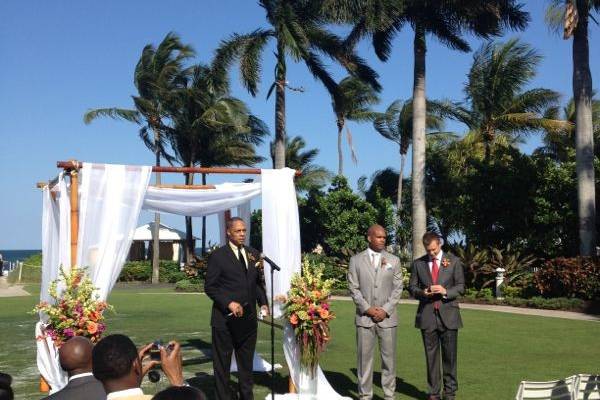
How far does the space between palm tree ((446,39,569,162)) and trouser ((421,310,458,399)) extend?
24428 millimetres

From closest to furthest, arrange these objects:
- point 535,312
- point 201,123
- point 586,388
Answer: point 586,388, point 535,312, point 201,123

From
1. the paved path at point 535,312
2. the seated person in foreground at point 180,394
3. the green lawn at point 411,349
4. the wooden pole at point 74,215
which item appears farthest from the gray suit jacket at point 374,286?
the paved path at point 535,312

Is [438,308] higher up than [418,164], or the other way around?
[418,164]

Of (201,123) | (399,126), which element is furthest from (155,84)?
(399,126)

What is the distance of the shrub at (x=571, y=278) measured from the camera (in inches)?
779

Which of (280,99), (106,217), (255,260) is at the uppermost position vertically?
(280,99)

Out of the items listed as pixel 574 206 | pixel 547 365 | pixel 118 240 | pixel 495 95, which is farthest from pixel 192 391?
pixel 495 95

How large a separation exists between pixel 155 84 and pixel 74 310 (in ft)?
112

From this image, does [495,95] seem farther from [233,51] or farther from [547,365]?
[547,365]

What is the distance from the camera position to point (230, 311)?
8.21 meters

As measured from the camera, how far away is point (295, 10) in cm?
2839

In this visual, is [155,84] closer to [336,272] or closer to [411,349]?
[336,272]

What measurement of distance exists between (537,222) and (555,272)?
230 inches

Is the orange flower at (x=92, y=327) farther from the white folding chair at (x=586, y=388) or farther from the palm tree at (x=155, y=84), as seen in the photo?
the palm tree at (x=155, y=84)
